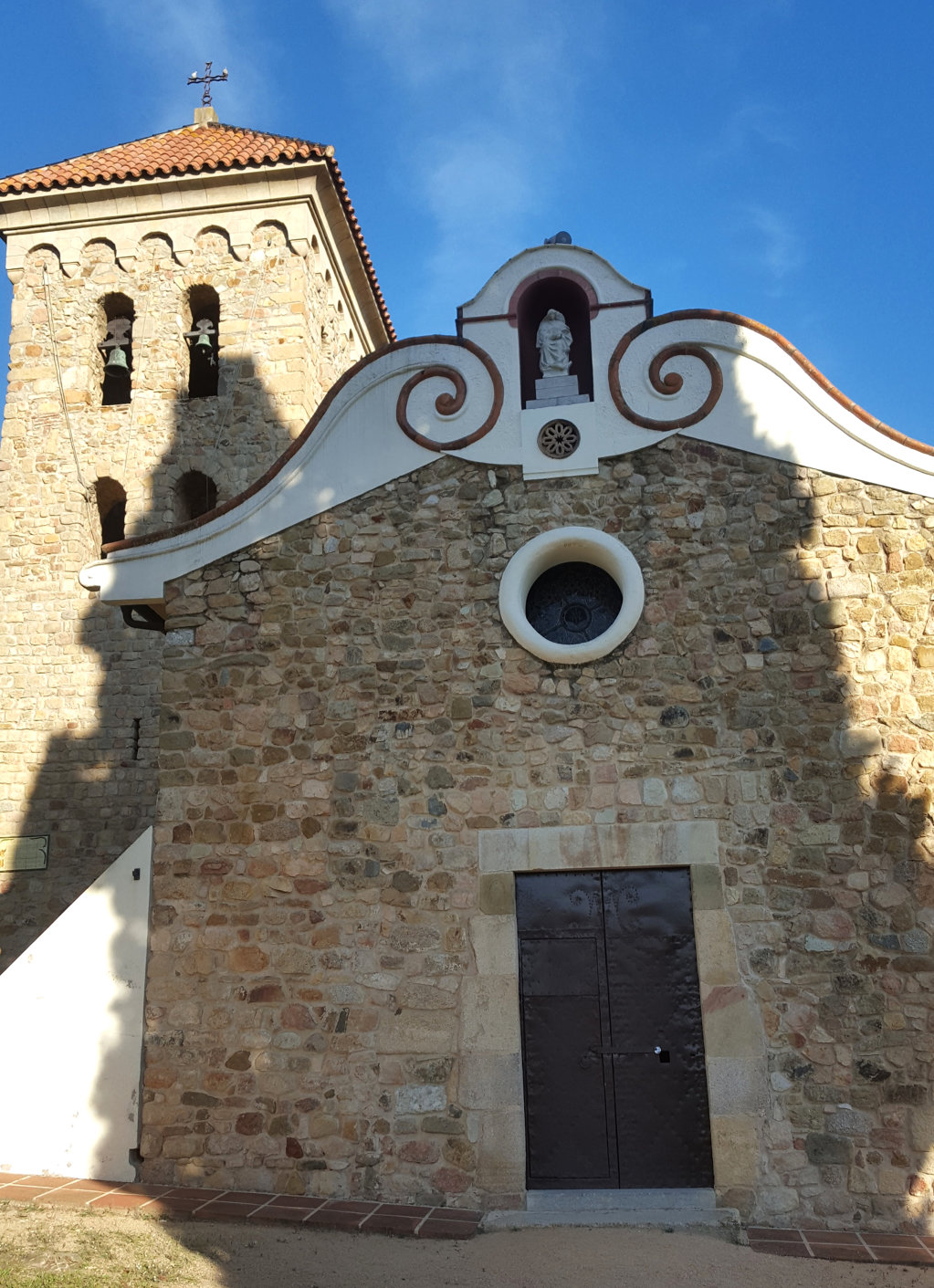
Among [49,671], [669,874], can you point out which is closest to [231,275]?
[49,671]

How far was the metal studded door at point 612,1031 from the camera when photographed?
19.7 feet

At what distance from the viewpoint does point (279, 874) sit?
674 cm

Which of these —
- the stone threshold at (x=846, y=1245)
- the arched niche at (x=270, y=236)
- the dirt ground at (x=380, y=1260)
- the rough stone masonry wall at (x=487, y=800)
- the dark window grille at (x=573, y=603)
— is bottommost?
the stone threshold at (x=846, y=1245)

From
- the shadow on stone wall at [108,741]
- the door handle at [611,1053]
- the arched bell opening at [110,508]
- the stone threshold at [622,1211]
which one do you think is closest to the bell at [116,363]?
the shadow on stone wall at [108,741]

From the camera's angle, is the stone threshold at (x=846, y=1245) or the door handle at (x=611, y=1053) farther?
the door handle at (x=611, y=1053)

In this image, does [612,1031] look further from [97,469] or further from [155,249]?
[155,249]

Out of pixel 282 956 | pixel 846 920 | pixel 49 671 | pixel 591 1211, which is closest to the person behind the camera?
pixel 591 1211

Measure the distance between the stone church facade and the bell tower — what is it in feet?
18.4

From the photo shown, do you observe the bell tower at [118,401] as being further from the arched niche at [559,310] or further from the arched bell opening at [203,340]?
the arched niche at [559,310]

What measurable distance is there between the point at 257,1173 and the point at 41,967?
1940 millimetres

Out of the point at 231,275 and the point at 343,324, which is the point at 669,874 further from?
the point at 343,324

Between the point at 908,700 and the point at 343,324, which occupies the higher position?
the point at 343,324

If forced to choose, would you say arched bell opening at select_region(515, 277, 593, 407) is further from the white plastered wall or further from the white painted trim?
the white plastered wall

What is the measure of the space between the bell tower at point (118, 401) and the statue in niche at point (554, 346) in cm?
630
